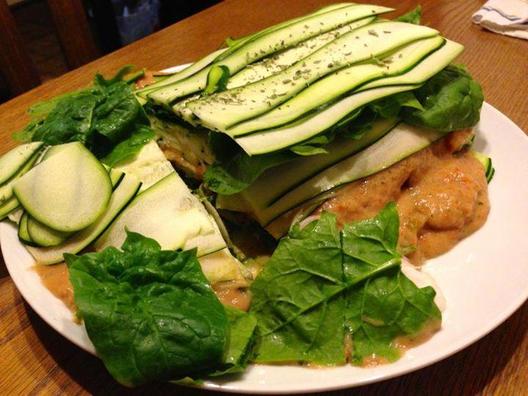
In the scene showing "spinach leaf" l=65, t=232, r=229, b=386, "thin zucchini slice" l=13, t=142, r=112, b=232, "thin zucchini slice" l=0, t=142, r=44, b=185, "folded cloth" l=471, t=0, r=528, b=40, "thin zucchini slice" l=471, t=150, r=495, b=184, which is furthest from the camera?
"folded cloth" l=471, t=0, r=528, b=40

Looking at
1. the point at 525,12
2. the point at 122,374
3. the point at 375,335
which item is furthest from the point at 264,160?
the point at 525,12

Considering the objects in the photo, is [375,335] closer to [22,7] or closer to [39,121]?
[39,121]

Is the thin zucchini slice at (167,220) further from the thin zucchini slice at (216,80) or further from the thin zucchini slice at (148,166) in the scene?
the thin zucchini slice at (216,80)

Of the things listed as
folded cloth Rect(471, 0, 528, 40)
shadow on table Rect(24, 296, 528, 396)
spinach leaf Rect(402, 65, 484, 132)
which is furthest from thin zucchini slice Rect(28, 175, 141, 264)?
folded cloth Rect(471, 0, 528, 40)

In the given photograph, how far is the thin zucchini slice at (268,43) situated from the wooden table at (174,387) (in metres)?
0.83

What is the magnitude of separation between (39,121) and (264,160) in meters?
1.06

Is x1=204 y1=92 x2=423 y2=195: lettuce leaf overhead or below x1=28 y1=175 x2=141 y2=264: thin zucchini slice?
overhead

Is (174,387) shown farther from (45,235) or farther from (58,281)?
(45,235)

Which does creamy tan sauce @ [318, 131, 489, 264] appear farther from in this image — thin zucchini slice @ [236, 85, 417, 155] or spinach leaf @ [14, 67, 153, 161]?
spinach leaf @ [14, 67, 153, 161]

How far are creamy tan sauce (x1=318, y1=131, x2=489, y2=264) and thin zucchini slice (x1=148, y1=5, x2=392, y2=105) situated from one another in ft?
2.05

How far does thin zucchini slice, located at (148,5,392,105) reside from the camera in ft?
5.83

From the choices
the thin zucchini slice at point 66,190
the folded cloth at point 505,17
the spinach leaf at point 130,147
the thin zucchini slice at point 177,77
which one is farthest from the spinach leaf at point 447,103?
the folded cloth at point 505,17

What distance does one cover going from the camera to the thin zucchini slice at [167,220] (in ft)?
4.75

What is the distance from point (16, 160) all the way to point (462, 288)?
146 cm
